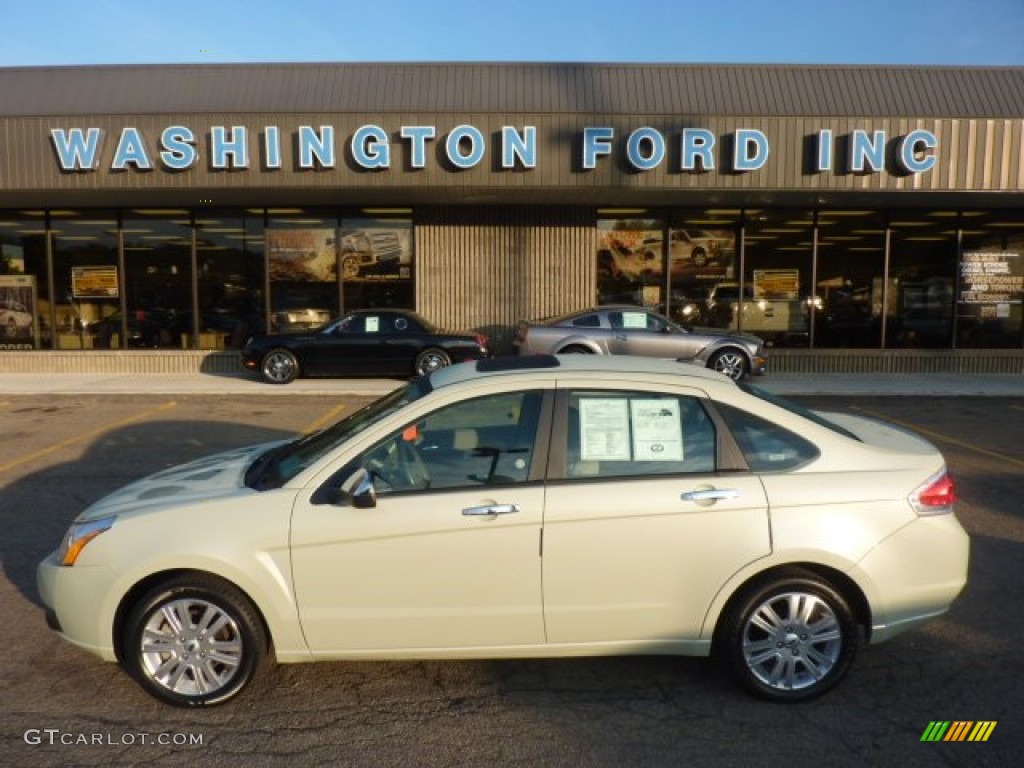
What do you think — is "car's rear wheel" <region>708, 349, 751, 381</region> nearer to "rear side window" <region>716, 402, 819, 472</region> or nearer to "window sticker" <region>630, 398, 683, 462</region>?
"rear side window" <region>716, 402, 819, 472</region>

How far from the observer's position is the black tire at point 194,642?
11.3ft

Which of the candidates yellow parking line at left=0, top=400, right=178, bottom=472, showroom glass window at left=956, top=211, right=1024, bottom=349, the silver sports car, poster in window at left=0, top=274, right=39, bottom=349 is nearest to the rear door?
yellow parking line at left=0, top=400, right=178, bottom=472

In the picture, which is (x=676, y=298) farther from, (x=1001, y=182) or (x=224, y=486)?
(x=224, y=486)

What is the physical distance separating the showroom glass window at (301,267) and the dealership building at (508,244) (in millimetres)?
43

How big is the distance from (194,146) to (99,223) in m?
4.53

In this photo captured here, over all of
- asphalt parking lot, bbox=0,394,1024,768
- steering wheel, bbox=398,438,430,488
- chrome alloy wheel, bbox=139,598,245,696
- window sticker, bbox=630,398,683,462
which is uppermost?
window sticker, bbox=630,398,683,462

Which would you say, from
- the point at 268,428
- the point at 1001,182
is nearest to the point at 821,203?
the point at 1001,182

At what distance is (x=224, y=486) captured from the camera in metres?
3.73

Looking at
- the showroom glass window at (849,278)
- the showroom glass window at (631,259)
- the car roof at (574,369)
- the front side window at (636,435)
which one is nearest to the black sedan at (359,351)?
the showroom glass window at (631,259)

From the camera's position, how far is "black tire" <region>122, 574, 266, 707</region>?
3445 millimetres

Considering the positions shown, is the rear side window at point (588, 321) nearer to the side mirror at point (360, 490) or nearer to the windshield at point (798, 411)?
the windshield at point (798, 411)

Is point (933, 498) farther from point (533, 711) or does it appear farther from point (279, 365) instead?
point (279, 365)

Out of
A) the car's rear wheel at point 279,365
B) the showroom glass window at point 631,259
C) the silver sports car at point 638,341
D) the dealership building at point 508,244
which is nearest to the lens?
the silver sports car at point 638,341

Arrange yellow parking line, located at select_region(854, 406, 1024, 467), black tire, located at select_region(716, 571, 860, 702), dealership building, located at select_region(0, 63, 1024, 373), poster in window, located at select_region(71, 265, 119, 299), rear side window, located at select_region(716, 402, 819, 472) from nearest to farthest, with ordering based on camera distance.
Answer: black tire, located at select_region(716, 571, 860, 702) < rear side window, located at select_region(716, 402, 819, 472) < yellow parking line, located at select_region(854, 406, 1024, 467) < dealership building, located at select_region(0, 63, 1024, 373) < poster in window, located at select_region(71, 265, 119, 299)
